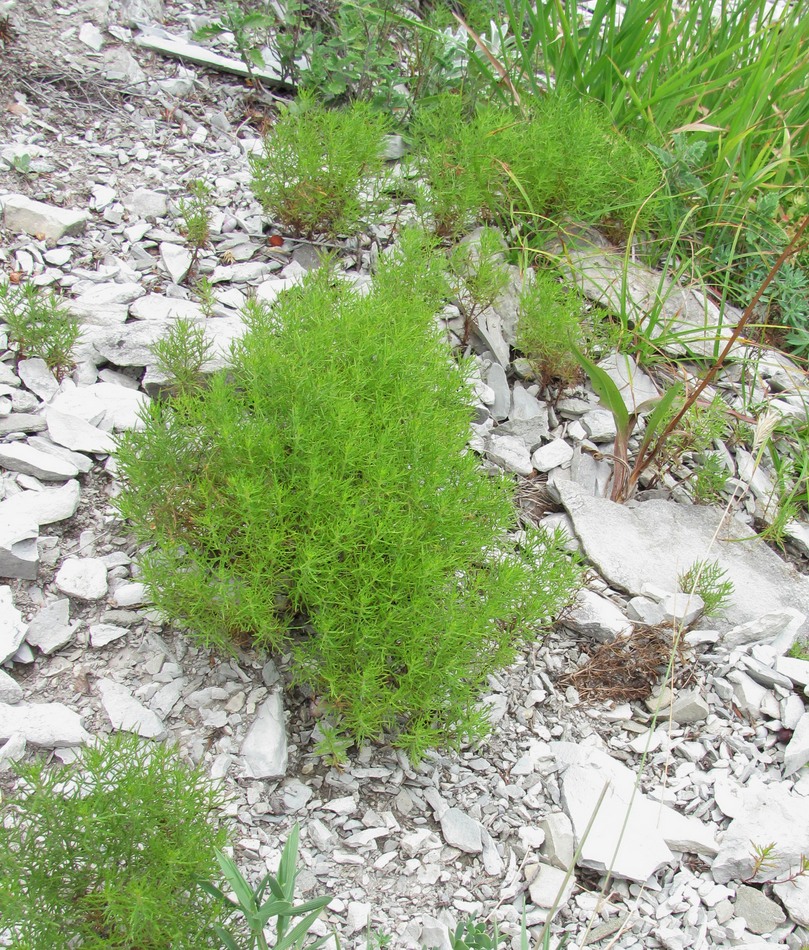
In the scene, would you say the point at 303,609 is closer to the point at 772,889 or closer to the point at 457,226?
the point at 772,889

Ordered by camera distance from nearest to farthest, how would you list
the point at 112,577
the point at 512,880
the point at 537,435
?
the point at 512,880, the point at 112,577, the point at 537,435

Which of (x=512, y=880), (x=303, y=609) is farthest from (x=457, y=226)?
(x=512, y=880)

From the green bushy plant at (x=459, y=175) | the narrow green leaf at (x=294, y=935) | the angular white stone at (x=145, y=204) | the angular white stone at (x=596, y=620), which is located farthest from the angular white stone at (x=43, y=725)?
the green bushy plant at (x=459, y=175)

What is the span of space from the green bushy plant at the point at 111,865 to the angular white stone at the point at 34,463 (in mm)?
1103

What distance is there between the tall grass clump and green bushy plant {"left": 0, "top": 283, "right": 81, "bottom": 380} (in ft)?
2.28

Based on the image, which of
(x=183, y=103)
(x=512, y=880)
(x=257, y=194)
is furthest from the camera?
(x=183, y=103)

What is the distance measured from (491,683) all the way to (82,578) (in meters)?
1.23

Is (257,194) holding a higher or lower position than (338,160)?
lower

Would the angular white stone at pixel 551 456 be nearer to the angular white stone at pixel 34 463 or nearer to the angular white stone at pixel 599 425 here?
the angular white stone at pixel 599 425

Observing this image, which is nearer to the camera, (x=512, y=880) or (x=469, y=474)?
(x=512, y=880)

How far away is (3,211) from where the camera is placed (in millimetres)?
3455

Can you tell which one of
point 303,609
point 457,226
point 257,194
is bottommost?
point 303,609

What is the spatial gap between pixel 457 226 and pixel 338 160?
0.59 metres

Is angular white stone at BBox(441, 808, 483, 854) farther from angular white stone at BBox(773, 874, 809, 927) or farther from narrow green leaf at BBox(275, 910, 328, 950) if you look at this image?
angular white stone at BBox(773, 874, 809, 927)
